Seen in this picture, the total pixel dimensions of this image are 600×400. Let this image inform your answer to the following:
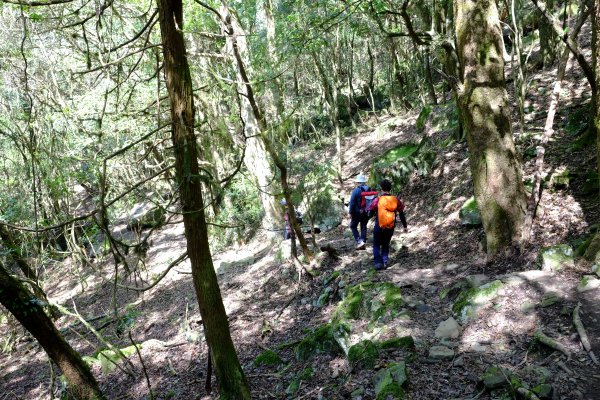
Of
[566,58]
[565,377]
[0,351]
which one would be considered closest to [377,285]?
[565,377]

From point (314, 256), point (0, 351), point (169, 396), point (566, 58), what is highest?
point (566, 58)

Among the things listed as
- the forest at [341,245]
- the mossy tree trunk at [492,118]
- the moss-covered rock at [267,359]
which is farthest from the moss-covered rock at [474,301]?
the moss-covered rock at [267,359]

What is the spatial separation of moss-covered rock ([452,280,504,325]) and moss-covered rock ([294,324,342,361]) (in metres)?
1.65

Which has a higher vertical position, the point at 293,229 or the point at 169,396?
the point at 293,229

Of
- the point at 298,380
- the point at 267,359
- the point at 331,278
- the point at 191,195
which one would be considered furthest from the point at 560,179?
the point at 191,195

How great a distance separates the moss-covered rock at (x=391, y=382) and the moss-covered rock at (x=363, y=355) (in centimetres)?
34

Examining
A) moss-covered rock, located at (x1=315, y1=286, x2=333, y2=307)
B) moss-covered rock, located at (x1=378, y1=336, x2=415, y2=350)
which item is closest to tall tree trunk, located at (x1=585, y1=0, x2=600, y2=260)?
moss-covered rock, located at (x1=378, y1=336, x2=415, y2=350)

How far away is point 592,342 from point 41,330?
21.8ft

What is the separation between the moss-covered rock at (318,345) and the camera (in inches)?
234

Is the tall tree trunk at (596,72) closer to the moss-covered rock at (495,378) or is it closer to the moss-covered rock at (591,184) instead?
the moss-covered rock at (591,184)

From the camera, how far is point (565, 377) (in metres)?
3.76

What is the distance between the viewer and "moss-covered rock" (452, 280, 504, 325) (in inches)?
209

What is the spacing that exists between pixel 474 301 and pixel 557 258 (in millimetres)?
1324

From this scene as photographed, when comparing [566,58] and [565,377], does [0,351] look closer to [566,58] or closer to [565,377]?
[565,377]
